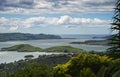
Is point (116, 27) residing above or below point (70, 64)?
above

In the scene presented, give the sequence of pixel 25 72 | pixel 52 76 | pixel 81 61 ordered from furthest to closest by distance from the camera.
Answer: pixel 25 72 → pixel 52 76 → pixel 81 61

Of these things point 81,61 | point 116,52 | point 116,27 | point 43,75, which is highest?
point 116,27

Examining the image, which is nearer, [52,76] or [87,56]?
[87,56]

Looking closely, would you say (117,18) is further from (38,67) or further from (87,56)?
(38,67)

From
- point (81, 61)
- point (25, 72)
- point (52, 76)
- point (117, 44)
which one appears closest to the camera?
point (117, 44)

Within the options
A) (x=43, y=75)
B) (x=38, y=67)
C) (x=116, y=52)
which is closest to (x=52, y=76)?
(x=43, y=75)

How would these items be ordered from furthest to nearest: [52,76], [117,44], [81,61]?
[52,76] < [81,61] < [117,44]

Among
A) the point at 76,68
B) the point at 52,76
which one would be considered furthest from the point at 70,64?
the point at 52,76

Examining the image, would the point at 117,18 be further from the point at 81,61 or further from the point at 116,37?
the point at 81,61

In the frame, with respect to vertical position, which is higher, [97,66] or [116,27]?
[116,27]
